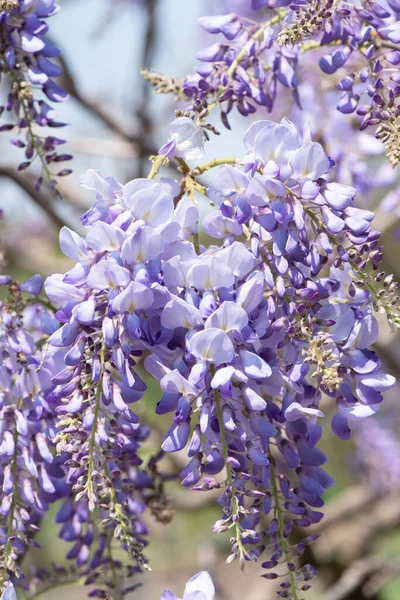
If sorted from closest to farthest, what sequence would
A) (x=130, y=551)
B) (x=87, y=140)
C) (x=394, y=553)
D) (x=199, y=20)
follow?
(x=130, y=551) → (x=199, y=20) → (x=87, y=140) → (x=394, y=553)

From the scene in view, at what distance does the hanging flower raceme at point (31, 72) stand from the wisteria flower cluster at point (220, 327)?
9.4 inches

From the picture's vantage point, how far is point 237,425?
2.83 feet

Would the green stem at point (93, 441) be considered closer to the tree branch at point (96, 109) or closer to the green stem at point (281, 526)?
the green stem at point (281, 526)

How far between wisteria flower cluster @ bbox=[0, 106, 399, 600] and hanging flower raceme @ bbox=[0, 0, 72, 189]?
0.24 m

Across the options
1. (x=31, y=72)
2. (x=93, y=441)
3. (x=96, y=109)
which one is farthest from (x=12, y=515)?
(x=96, y=109)

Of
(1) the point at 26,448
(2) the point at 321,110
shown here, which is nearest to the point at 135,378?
(1) the point at 26,448

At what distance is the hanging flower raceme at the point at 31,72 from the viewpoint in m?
1.07

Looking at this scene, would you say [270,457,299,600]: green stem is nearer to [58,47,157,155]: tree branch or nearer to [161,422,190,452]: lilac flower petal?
[161,422,190,452]: lilac flower petal

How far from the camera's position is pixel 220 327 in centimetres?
84

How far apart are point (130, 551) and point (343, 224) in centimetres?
44

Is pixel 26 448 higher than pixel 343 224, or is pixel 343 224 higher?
pixel 343 224

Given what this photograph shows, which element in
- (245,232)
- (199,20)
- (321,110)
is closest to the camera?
(245,232)

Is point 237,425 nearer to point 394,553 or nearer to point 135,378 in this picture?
point 135,378

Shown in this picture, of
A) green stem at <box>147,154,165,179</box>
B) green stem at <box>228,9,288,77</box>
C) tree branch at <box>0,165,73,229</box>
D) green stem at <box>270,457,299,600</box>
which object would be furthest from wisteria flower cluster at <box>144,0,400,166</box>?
tree branch at <box>0,165,73,229</box>
